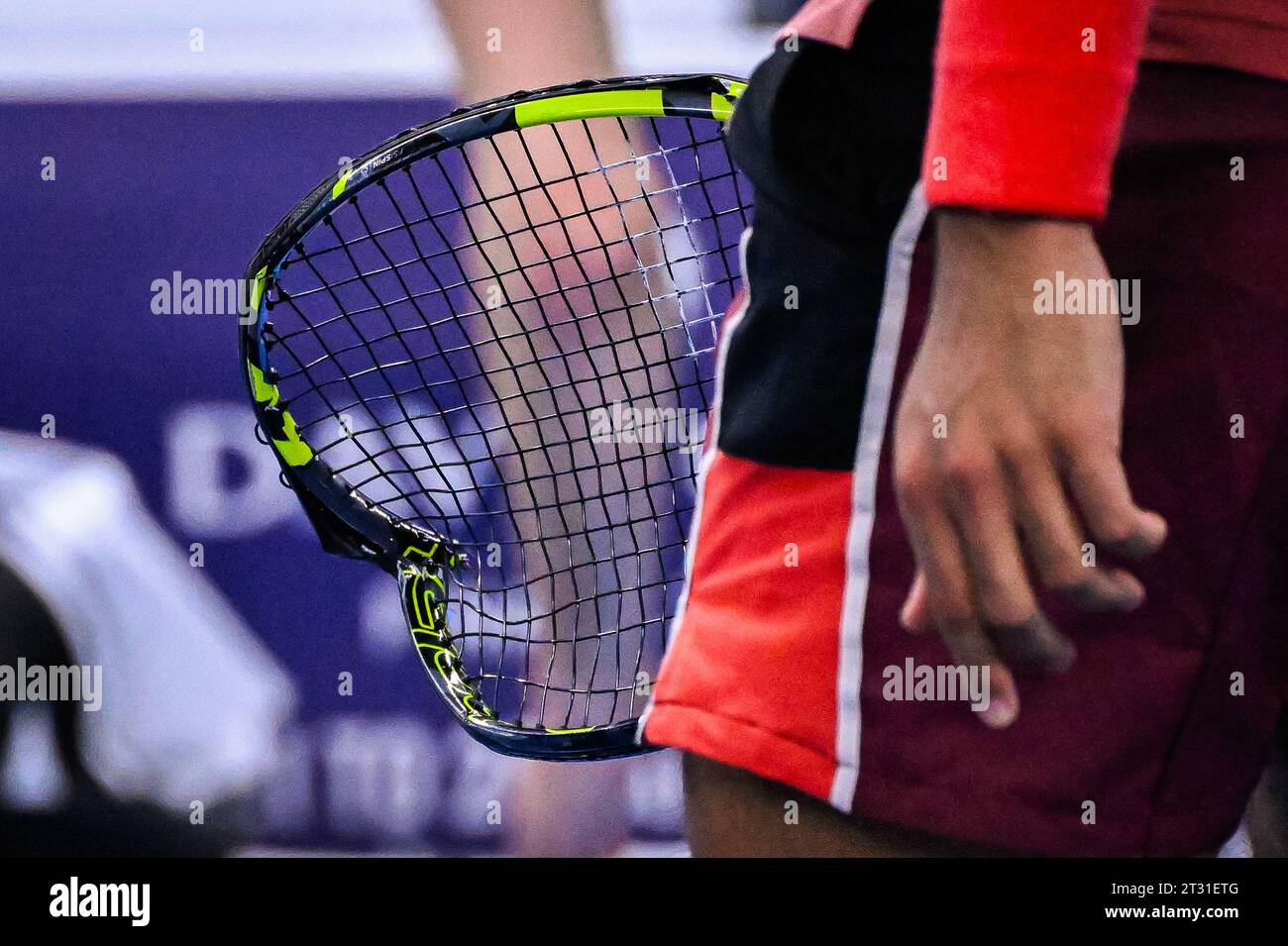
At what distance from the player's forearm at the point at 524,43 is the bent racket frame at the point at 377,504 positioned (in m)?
0.35

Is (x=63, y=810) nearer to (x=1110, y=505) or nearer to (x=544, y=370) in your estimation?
(x=544, y=370)

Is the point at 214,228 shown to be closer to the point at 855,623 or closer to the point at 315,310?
the point at 315,310

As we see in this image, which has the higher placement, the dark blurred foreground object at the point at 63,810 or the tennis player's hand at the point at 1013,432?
the tennis player's hand at the point at 1013,432

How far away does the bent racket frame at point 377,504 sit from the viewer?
0.69 metres

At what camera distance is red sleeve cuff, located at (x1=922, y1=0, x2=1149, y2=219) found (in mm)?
351

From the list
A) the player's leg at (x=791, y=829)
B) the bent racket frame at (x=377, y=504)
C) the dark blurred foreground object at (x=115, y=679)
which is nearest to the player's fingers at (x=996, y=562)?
the player's leg at (x=791, y=829)

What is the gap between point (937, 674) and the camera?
1.46ft

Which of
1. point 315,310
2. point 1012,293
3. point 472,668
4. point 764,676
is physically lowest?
point 472,668

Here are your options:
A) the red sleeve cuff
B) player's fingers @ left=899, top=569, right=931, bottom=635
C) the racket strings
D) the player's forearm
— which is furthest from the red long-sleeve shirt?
the player's forearm

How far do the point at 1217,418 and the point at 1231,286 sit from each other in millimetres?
Result: 44

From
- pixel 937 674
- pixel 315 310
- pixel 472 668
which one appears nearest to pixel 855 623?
pixel 937 674

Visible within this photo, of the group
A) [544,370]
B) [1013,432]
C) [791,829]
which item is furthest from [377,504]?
[1013,432]

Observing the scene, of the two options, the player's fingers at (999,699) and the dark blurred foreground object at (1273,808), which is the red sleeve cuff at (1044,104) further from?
the dark blurred foreground object at (1273,808)

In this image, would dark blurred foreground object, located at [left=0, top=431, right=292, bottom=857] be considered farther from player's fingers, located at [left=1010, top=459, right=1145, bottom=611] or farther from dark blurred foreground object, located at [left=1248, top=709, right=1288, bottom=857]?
player's fingers, located at [left=1010, top=459, right=1145, bottom=611]
